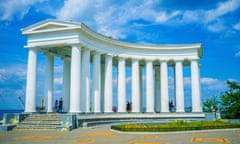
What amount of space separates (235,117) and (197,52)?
14.0 metres

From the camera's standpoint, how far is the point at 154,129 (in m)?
25.2

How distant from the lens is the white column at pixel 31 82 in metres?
39.1

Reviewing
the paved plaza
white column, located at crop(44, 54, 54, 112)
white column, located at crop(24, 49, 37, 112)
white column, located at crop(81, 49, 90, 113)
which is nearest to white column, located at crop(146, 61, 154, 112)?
white column, located at crop(81, 49, 90, 113)

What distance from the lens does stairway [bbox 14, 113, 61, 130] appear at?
3269 centimetres

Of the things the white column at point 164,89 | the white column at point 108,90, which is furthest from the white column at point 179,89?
the white column at point 108,90

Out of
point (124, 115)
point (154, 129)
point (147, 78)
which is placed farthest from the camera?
point (147, 78)

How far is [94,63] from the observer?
43.2 m

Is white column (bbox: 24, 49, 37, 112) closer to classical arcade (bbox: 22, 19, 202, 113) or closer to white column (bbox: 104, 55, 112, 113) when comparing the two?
classical arcade (bbox: 22, 19, 202, 113)

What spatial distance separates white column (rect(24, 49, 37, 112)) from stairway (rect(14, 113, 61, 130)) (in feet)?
9.04

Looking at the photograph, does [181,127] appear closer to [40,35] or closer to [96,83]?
[96,83]

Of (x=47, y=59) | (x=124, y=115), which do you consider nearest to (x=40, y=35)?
(x=47, y=59)

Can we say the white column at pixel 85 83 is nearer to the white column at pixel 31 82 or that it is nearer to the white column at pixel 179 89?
the white column at pixel 31 82

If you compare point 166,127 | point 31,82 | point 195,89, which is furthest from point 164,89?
point 166,127

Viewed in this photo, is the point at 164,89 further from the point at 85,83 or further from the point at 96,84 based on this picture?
the point at 85,83
